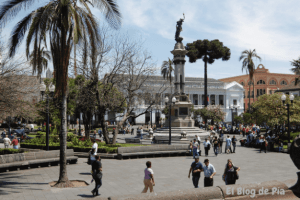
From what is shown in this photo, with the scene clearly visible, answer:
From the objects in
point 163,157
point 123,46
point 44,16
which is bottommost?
point 163,157

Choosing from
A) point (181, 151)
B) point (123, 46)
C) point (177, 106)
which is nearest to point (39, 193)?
point (181, 151)

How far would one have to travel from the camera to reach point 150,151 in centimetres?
1778

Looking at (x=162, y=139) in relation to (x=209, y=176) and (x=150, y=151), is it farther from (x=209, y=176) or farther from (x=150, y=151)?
(x=209, y=176)

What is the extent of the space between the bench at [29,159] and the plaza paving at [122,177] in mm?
331

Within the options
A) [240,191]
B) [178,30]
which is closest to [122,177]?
[240,191]

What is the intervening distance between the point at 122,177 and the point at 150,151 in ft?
20.4

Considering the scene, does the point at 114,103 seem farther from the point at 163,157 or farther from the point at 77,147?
the point at 163,157

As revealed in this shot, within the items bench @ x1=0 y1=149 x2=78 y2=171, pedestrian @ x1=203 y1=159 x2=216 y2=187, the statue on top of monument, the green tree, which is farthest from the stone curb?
the green tree

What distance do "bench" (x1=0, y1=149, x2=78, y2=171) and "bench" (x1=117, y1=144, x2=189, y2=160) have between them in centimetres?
301

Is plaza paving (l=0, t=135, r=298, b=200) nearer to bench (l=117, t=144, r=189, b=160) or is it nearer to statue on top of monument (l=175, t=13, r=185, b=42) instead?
bench (l=117, t=144, r=189, b=160)

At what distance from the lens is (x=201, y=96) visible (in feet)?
260

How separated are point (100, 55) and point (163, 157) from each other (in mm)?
8067

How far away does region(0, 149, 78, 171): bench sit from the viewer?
1259 centimetres

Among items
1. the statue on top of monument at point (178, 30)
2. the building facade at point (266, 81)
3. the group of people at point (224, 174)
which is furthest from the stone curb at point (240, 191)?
the building facade at point (266, 81)
